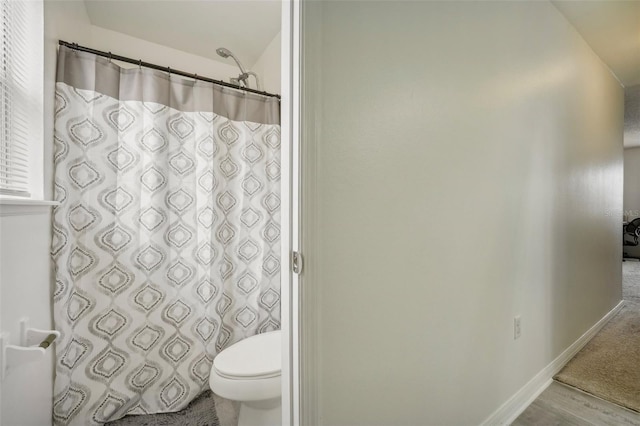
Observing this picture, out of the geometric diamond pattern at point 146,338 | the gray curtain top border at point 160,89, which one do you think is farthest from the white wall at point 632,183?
the geometric diamond pattern at point 146,338

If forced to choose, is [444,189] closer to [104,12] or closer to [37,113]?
[37,113]

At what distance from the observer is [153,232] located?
66.1 inches

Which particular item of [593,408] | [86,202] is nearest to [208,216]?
[86,202]

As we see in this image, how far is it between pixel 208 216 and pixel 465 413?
5.62 ft

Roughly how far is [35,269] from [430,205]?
1.60 metres

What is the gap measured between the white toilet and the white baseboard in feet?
3.20

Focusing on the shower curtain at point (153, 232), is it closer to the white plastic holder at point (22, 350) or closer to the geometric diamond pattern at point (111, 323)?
the geometric diamond pattern at point (111, 323)

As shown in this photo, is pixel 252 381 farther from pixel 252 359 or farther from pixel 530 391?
pixel 530 391

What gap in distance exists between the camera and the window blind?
3.01ft

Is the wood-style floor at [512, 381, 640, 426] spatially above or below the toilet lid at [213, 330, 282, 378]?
below

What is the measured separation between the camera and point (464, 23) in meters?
1.19

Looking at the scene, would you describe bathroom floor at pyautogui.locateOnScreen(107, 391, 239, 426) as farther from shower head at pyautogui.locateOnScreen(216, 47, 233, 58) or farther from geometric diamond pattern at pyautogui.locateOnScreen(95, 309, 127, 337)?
shower head at pyautogui.locateOnScreen(216, 47, 233, 58)

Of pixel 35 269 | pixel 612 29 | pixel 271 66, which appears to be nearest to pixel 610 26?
pixel 612 29

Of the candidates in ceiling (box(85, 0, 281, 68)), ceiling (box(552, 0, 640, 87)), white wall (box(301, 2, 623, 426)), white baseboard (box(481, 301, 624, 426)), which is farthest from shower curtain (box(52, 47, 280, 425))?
ceiling (box(552, 0, 640, 87))
